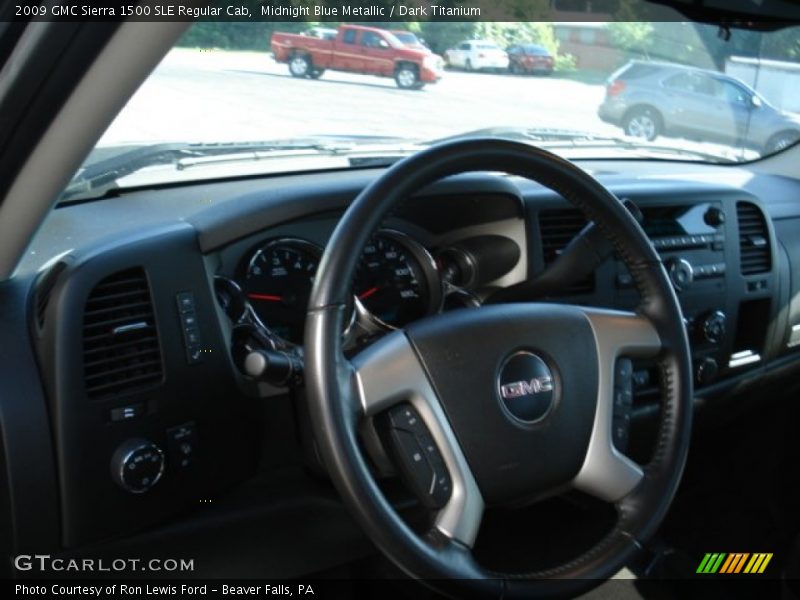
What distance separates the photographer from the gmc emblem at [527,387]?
1.80 m

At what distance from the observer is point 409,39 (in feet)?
8.64

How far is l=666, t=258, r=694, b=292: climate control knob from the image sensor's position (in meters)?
3.05

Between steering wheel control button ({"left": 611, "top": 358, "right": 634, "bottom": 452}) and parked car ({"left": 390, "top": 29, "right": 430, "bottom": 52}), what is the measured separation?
3.67 ft

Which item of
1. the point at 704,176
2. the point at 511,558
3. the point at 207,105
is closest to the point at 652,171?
the point at 704,176

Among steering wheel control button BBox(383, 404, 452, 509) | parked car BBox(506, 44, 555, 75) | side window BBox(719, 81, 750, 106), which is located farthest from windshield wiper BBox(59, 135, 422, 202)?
side window BBox(719, 81, 750, 106)

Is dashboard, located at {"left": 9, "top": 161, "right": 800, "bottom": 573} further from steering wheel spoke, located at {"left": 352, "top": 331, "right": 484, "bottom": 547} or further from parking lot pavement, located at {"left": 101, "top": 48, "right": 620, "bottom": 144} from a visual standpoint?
steering wheel spoke, located at {"left": 352, "top": 331, "right": 484, "bottom": 547}

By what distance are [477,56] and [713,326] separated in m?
1.18

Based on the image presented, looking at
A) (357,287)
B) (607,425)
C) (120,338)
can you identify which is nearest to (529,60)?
(357,287)

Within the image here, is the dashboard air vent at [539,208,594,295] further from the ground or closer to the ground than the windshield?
closer to the ground

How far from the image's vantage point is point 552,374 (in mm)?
1874

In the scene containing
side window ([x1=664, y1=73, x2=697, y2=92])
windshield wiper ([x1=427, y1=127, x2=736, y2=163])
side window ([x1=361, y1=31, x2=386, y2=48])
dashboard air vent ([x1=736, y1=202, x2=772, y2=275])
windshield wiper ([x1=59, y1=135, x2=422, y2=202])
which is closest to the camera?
windshield wiper ([x1=59, y1=135, x2=422, y2=202])

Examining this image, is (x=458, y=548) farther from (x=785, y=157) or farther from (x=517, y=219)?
(x=785, y=157)

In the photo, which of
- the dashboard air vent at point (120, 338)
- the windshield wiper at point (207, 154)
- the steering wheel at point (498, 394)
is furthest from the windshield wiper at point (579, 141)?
the dashboard air vent at point (120, 338)

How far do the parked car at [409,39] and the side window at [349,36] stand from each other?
11 cm
